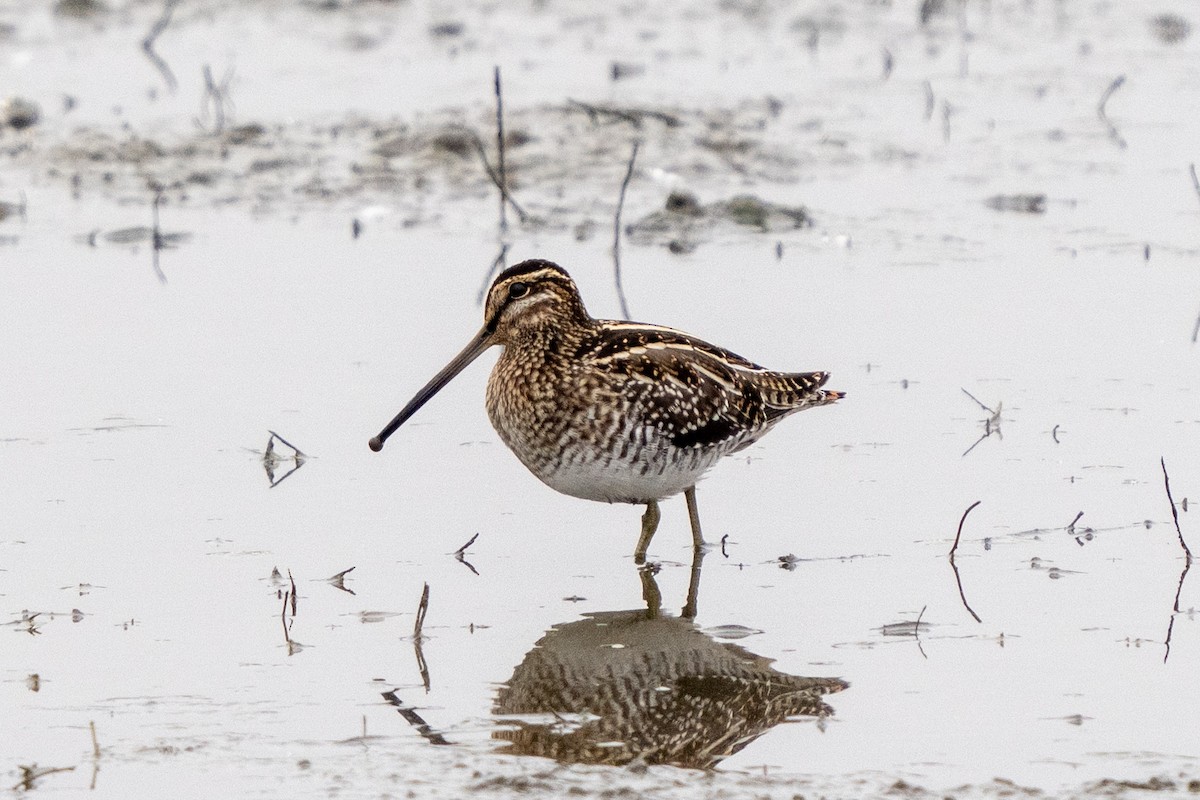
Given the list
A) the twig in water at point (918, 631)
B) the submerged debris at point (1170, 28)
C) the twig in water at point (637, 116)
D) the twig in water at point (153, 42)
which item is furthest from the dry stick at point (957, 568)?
the submerged debris at point (1170, 28)

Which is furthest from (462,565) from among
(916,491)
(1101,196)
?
(1101,196)

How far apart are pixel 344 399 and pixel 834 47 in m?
8.09

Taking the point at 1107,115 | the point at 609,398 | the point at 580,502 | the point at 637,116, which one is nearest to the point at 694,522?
the point at 609,398

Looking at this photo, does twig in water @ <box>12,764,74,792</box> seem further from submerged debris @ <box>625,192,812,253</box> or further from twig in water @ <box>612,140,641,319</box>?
submerged debris @ <box>625,192,812,253</box>

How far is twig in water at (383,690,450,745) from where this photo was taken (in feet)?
17.5

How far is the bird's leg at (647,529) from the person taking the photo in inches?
278

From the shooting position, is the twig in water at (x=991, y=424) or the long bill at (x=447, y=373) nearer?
the long bill at (x=447, y=373)

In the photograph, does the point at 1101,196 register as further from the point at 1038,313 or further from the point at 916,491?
the point at 916,491

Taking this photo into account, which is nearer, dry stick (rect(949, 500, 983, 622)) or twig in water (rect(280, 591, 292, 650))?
twig in water (rect(280, 591, 292, 650))

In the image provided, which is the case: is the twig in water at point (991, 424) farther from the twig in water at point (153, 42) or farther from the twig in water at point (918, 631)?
the twig in water at point (153, 42)

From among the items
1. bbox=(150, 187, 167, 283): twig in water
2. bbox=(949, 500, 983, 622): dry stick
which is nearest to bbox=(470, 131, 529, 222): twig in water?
bbox=(150, 187, 167, 283): twig in water

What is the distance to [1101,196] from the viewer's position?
37.8ft

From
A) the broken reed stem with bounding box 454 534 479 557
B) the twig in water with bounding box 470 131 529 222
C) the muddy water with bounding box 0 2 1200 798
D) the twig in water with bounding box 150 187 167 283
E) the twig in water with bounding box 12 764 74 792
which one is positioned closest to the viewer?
the twig in water with bounding box 12 764 74 792

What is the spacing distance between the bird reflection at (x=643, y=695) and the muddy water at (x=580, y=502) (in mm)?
18
